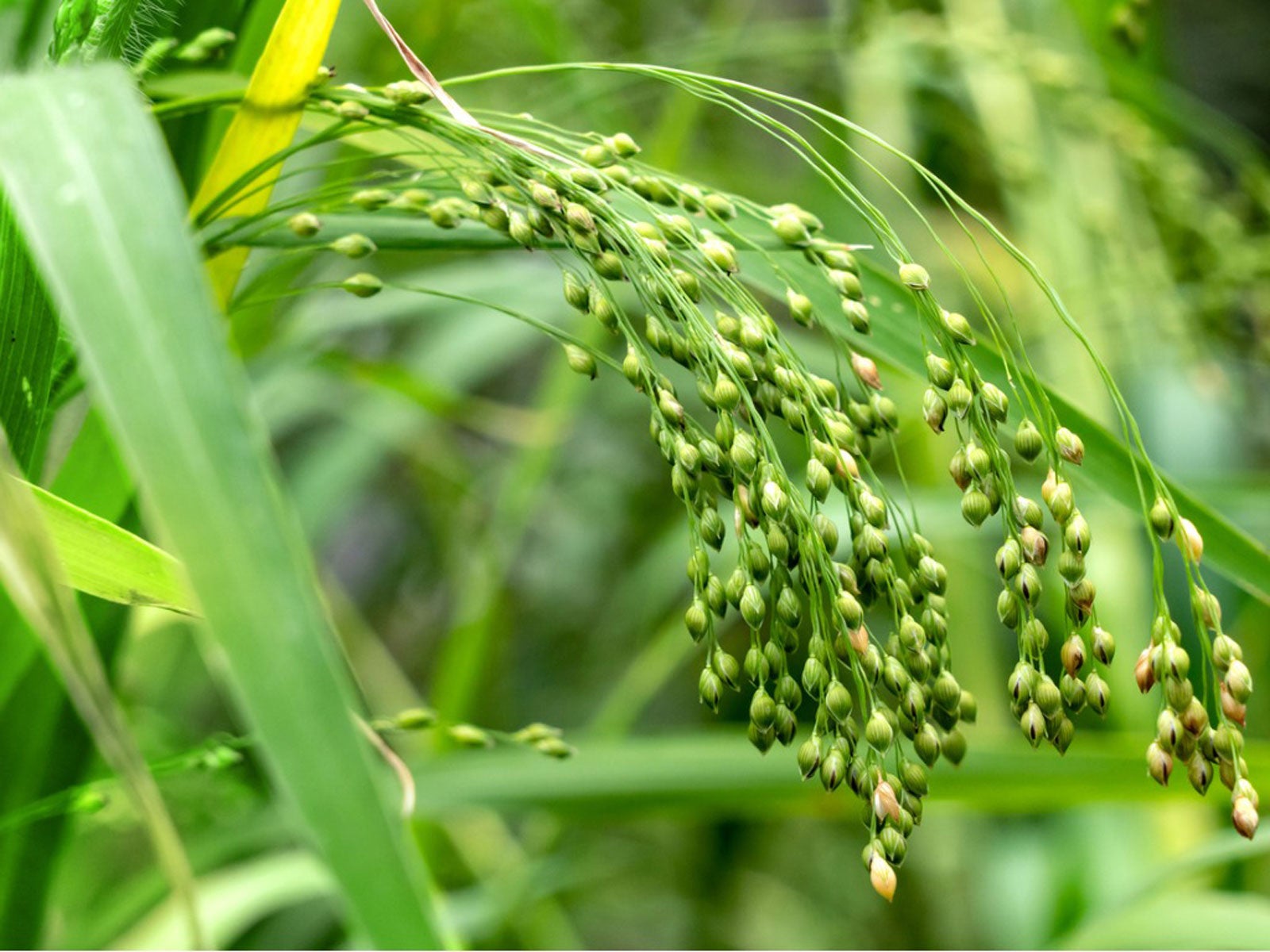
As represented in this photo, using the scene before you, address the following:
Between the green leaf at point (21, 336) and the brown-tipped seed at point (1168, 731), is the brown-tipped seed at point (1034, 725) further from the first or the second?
the green leaf at point (21, 336)

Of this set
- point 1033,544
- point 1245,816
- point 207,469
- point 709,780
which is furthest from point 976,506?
point 709,780

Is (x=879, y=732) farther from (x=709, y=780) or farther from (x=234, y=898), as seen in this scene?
(x=234, y=898)

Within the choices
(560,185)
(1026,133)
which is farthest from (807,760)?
(1026,133)

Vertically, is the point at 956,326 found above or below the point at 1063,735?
above

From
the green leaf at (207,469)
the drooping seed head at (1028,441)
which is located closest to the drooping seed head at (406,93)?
the green leaf at (207,469)

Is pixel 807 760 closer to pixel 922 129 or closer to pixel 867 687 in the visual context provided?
pixel 867 687
